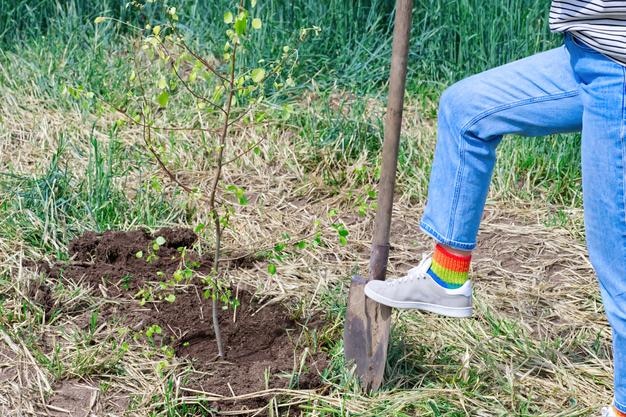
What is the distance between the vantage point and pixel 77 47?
497cm

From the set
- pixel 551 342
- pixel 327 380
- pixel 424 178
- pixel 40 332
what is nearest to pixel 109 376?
pixel 40 332

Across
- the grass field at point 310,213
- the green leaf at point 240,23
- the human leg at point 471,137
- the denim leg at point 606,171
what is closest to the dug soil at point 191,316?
the grass field at point 310,213

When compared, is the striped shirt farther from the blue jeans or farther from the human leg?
the human leg

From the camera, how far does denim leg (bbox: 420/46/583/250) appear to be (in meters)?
2.42

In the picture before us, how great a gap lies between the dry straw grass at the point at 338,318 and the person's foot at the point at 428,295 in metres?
0.33

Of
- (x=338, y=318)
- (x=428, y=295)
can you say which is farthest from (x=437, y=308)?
(x=338, y=318)

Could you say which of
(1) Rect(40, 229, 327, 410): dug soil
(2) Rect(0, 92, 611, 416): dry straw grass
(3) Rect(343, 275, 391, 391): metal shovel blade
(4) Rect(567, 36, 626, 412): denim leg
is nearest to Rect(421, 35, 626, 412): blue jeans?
(4) Rect(567, 36, 626, 412): denim leg

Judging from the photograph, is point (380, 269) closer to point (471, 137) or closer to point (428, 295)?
point (428, 295)

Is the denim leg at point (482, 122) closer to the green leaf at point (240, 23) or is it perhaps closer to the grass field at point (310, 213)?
the grass field at point (310, 213)

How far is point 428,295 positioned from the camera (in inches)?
104

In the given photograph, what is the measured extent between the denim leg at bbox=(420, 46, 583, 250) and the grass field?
0.37 meters

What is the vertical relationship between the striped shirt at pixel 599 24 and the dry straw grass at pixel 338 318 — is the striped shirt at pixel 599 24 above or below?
above

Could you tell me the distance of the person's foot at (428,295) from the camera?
2.63 m

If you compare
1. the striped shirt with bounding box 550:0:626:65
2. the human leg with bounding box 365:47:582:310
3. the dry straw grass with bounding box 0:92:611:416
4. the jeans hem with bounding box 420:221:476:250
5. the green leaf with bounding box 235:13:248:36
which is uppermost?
the striped shirt with bounding box 550:0:626:65
